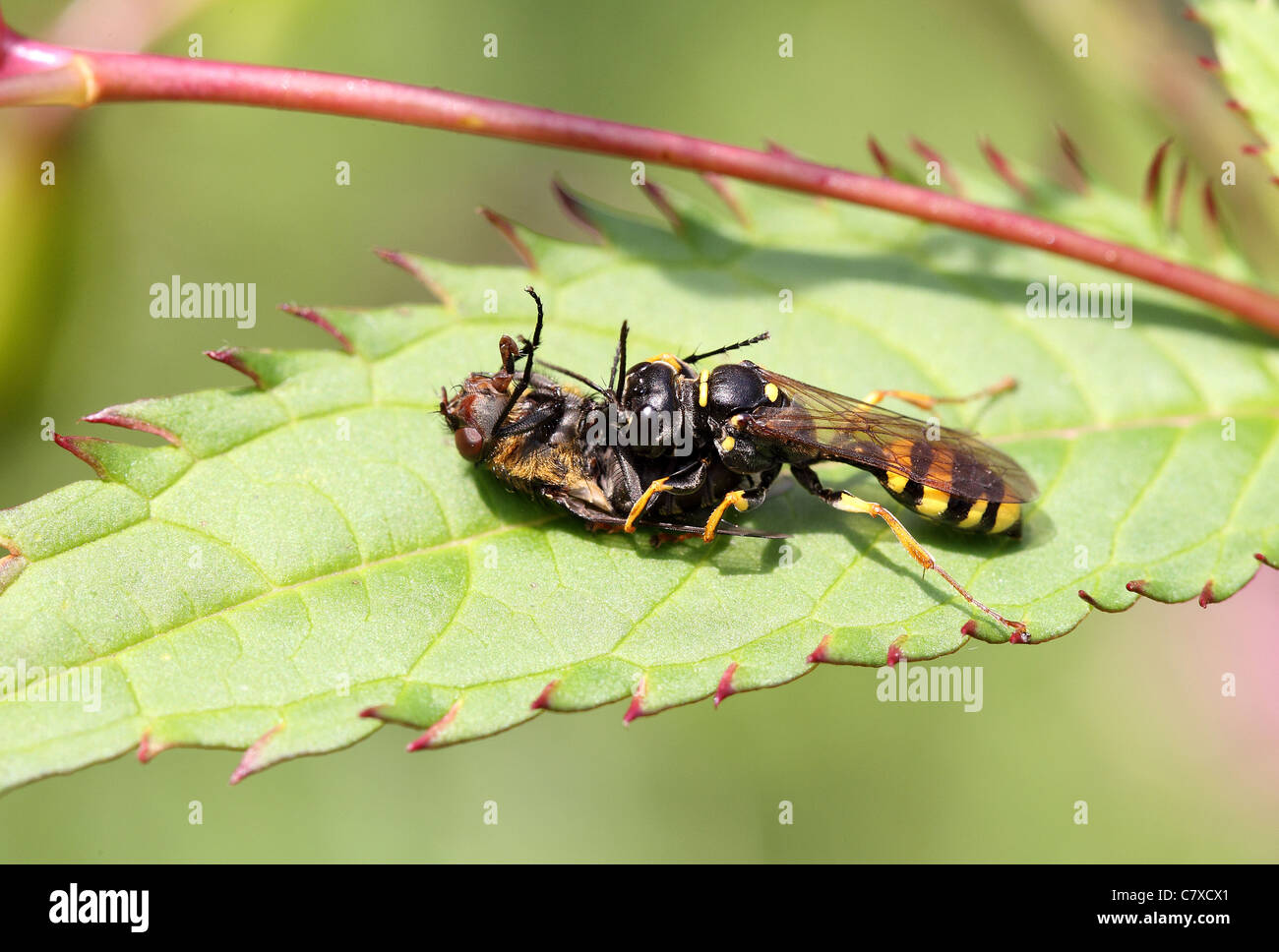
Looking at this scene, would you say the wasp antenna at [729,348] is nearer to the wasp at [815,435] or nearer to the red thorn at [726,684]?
the wasp at [815,435]

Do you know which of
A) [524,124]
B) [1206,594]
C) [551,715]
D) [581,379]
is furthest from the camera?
[551,715]

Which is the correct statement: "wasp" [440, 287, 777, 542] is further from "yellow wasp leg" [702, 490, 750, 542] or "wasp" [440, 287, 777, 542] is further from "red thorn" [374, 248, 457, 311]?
"red thorn" [374, 248, 457, 311]

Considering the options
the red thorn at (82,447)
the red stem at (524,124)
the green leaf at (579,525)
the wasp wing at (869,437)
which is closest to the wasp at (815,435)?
the wasp wing at (869,437)

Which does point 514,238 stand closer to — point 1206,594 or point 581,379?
point 581,379

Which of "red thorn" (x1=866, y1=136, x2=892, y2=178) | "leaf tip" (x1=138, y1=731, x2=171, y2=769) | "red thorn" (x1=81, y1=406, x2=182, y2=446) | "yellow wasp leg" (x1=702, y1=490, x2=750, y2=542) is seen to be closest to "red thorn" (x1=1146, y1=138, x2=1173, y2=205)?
"red thorn" (x1=866, y1=136, x2=892, y2=178)

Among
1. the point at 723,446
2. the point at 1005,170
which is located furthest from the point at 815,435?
the point at 1005,170

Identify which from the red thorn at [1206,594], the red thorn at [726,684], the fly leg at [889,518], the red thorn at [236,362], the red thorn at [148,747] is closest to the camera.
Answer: the red thorn at [148,747]

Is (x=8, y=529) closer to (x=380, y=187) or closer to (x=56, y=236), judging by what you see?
(x=56, y=236)
